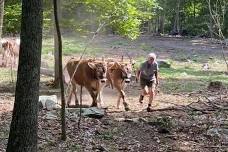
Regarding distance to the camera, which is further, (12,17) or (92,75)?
(12,17)

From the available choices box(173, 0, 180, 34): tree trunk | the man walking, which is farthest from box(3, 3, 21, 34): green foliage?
box(173, 0, 180, 34): tree trunk

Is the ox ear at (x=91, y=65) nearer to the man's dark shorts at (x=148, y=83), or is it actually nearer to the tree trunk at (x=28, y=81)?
the man's dark shorts at (x=148, y=83)

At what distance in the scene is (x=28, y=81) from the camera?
8.39 metres

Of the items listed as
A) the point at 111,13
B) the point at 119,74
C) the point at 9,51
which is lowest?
the point at 119,74

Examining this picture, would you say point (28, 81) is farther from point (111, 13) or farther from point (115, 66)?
point (111, 13)

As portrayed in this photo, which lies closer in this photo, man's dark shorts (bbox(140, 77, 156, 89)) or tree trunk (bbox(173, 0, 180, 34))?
man's dark shorts (bbox(140, 77, 156, 89))

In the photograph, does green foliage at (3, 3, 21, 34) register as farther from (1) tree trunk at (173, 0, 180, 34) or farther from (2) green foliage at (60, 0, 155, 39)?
(1) tree trunk at (173, 0, 180, 34)

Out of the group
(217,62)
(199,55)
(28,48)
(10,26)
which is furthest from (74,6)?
(199,55)

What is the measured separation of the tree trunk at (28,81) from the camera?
8.30 meters

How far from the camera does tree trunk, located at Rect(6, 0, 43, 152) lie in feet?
27.2

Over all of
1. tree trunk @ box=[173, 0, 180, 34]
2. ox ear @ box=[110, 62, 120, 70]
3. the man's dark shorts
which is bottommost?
the man's dark shorts

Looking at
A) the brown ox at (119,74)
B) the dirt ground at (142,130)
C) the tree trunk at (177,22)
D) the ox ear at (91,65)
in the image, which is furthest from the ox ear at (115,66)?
the tree trunk at (177,22)

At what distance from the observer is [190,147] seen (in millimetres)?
10789

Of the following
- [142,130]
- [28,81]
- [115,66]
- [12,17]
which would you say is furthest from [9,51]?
[28,81]
